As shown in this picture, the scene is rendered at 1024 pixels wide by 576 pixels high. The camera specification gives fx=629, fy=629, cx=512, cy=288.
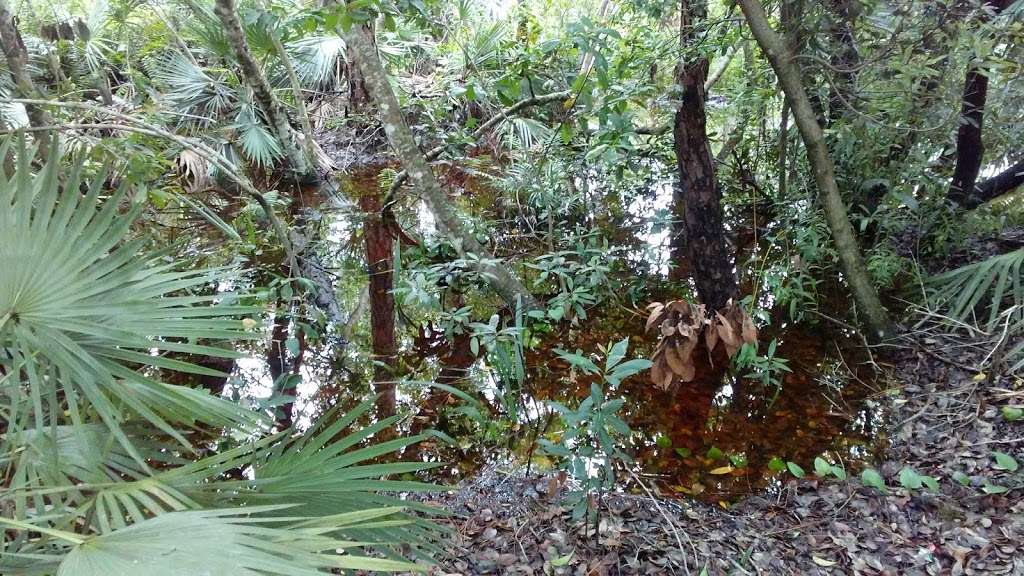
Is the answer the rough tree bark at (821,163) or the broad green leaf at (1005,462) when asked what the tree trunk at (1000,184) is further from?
the broad green leaf at (1005,462)

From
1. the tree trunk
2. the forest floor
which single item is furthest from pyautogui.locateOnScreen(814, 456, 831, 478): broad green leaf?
the tree trunk

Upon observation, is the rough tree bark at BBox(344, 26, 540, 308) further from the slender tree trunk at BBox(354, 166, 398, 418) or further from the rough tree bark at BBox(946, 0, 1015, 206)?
the rough tree bark at BBox(946, 0, 1015, 206)

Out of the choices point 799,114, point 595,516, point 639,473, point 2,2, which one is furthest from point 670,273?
point 2,2

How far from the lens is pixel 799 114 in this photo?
2.68 metres

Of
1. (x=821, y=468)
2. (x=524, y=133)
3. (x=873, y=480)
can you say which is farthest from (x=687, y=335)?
(x=524, y=133)

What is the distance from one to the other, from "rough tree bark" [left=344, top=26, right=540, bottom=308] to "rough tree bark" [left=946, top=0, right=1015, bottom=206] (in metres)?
2.28

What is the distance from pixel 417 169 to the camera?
3.36 metres

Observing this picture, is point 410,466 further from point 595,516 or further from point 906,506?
point 906,506

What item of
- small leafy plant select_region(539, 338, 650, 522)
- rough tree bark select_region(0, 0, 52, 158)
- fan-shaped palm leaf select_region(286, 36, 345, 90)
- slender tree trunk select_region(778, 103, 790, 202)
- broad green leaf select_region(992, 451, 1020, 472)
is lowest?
broad green leaf select_region(992, 451, 1020, 472)

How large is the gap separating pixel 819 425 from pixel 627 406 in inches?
32.2

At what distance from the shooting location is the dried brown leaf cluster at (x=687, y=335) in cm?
292

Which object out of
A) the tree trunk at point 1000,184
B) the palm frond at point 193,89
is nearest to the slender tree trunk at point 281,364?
the palm frond at point 193,89

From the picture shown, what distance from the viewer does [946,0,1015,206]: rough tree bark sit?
298cm

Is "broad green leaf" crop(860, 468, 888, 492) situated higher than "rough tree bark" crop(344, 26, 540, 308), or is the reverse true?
"rough tree bark" crop(344, 26, 540, 308)
